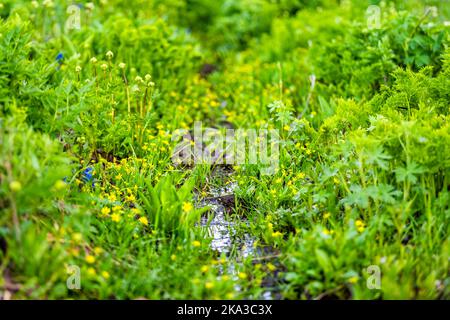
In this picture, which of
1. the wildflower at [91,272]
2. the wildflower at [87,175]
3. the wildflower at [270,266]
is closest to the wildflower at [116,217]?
the wildflower at [91,272]

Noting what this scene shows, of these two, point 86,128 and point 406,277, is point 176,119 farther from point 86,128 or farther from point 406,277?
point 406,277

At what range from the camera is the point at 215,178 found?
443cm

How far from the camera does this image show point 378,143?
3.43 m

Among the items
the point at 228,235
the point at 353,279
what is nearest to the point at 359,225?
the point at 353,279

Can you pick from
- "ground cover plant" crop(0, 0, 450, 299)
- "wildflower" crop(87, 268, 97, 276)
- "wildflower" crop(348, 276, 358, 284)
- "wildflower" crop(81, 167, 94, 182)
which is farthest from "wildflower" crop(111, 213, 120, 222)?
"wildflower" crop(348, 276, 358, 284)

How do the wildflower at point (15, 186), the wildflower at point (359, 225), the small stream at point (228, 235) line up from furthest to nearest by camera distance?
1. the small stream at point (228, 235)
2. the wildflower at point (359, 225)
3. the wildflower at point (15, 186)

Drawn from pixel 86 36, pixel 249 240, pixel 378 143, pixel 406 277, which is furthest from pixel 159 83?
pixel 406 277

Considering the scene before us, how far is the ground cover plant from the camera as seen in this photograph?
10.1 feet

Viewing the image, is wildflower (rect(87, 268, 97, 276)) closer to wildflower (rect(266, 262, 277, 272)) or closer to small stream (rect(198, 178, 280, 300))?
small stream (rect(198, 178, 280, 300))

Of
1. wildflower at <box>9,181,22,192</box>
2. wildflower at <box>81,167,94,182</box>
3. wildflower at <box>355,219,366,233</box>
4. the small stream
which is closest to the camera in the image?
wildflower at <box>9,181,22,192</box>

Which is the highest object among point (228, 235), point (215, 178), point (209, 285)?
point (215, 178)

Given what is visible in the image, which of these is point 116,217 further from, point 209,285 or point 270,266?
point 270,266

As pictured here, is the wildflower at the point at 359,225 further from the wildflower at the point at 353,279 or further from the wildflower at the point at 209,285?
the wildflower at the point at 209,285

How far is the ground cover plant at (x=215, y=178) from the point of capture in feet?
10.1
